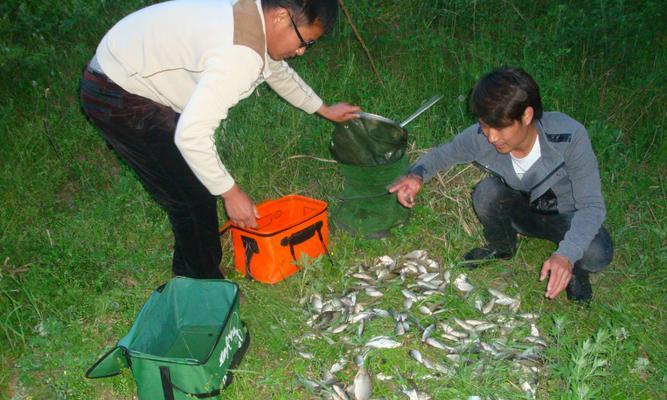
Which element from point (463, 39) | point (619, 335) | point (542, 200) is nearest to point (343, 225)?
point (542, 200)

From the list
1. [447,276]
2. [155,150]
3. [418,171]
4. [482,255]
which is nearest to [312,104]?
[418,171]

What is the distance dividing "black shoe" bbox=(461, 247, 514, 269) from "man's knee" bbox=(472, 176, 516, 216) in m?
0.24

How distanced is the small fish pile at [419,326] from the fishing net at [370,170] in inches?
15.3

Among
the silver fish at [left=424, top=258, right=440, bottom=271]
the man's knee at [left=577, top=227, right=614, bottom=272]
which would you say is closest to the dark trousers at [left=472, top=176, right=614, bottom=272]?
the man's knee at [left=577, top=227, right=614, bottom=272]

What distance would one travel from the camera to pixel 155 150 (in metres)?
2.80

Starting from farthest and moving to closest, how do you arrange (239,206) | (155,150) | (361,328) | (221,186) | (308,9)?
(361,328) < (155,150) < (239,206) < (221,186) < (308,9)

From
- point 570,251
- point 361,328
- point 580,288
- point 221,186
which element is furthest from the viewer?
point 580,288

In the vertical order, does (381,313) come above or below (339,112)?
below

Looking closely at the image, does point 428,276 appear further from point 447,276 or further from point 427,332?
point 427,332

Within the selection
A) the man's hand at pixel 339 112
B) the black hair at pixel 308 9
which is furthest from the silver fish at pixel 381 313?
the black hair at pixel 308 9

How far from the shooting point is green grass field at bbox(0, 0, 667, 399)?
278 cm

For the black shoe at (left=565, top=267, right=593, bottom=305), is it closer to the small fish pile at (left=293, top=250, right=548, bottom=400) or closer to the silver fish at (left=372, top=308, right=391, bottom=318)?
the small fish pile at (left=293, top=250, right=548, bottom=400)

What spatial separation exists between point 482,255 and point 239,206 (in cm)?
162

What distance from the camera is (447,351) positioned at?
9.19ft
